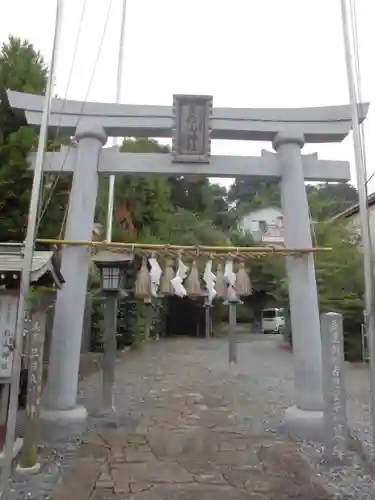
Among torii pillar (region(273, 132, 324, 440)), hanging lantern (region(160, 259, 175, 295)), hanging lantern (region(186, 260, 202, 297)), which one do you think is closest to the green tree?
hanging lantern (region(160, 259, 175, 295))

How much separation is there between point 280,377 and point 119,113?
907 cm

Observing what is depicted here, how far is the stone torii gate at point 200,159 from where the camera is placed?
25.0 feet

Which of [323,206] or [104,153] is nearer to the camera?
[104,153]

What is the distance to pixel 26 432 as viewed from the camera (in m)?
5.63

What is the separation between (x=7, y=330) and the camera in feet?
19.7

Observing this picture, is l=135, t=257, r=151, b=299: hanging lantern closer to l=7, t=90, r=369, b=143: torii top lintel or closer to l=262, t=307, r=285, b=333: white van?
l=7, t=90, r=369, b=143: torii top lintel

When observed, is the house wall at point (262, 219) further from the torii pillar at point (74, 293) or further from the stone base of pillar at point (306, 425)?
the stone base of pillar at point (306, 425)

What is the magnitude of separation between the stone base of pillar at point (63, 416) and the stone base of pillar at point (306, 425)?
10.8 feet

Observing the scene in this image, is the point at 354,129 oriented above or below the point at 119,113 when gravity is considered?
below

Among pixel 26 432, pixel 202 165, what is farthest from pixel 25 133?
pixel 26 432

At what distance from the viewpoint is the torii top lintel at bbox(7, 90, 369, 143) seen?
318 inches

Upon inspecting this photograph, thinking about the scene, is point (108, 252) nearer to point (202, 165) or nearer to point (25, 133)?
point (202, 165)

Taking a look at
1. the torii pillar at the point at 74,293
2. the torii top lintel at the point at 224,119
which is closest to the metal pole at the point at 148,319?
the torii pillar at the point at 74,293

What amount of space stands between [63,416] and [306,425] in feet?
12.3
